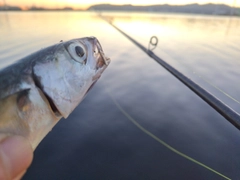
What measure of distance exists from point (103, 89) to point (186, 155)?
444 centimetres

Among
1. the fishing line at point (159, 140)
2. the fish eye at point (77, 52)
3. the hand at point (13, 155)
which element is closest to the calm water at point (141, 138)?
the fishing line at point (159, 140)

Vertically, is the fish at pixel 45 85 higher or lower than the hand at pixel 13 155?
higher

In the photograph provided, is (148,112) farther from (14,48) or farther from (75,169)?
Answer: (14,48)

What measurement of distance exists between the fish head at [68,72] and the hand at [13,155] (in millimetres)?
445

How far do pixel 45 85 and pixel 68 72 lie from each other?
274 millimetres

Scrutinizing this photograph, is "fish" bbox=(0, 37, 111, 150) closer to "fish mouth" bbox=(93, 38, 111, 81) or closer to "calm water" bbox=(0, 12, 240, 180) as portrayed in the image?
"fish mouth" bbox=(93, 38, 111, 81)

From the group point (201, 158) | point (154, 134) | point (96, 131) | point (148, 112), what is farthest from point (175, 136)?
point (96, 131)

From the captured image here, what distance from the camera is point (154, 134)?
201 inches

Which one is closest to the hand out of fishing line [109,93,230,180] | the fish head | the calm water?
the fish head

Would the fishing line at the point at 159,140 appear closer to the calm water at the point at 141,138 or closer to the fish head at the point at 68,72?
the calm water at the point at 141,138

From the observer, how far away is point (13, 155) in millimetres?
1665

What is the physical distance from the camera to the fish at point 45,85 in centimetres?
176

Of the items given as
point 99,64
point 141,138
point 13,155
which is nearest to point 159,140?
point 141,138

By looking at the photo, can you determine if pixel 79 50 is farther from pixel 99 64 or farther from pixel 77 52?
pixel 99 64
